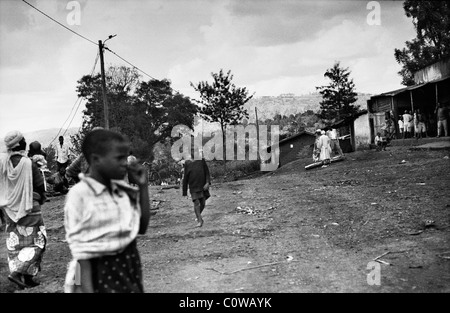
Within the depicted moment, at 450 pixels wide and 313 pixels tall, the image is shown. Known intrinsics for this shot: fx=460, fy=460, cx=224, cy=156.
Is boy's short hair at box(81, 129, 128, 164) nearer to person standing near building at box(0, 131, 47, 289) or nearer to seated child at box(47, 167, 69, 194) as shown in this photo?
person standing near building at box(0, 131, 47, 289)

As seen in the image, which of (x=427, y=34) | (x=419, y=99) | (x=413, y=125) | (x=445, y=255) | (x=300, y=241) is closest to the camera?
(x=445, y=255)

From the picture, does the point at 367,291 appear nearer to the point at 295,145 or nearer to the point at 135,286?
the point at 135,286

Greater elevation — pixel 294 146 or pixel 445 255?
pixel 294 146

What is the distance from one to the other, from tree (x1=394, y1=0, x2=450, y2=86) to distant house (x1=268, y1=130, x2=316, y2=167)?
9830mm

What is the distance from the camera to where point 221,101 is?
34.1 meters

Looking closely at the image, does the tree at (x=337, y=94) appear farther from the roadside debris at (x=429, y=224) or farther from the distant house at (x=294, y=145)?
the roadside debris at (x=429, y=224)

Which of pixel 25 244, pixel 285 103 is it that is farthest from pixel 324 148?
pixel 285 103

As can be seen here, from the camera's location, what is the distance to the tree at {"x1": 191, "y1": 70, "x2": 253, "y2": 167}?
34062 mm

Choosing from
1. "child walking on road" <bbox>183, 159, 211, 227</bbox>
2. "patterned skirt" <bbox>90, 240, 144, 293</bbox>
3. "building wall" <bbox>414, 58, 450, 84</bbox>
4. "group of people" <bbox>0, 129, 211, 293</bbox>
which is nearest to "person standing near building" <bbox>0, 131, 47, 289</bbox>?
"group of people" <bbox>0, 129, 211, 293</bbox>

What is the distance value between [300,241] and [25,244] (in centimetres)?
371

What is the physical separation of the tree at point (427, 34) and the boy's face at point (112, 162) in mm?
32969

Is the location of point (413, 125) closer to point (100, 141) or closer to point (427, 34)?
point (427, 34)

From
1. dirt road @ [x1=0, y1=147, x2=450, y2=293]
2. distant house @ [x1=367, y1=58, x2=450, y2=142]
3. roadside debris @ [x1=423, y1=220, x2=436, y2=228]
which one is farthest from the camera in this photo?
distant house @ [x1=367, y1=58, x2=450, y2=142]

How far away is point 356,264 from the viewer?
5258 millimetres
